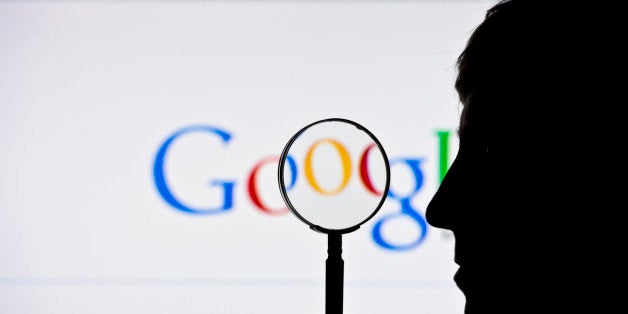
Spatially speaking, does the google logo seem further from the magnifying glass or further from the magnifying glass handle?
the magnifying glass handle

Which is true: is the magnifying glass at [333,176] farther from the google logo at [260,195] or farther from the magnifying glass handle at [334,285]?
the google logo at [260,195]

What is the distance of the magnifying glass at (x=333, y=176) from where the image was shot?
3.03ft

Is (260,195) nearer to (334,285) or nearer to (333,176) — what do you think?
(333,176)

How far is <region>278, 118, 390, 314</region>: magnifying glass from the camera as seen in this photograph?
3.03ft

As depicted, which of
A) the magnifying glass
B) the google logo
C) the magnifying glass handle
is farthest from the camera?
the google logo

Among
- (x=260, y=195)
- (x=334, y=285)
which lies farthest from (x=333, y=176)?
(x=260, y=195)

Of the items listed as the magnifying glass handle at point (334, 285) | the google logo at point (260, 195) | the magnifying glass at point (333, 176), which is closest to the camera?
the magnifying glass handle at point (334, 285)

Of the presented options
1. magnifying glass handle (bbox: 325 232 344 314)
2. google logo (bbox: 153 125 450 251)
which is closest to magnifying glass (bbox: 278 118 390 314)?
magnifying glass handle (bbox: 325 232 344 314)

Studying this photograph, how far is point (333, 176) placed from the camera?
45.8 inches

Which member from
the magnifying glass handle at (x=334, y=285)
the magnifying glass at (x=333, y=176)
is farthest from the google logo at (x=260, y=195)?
the magnifying glass handle at (x=334, y=285)

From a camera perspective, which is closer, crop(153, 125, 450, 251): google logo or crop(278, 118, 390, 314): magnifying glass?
crop(278, 118, 390, 314): magnifying glass

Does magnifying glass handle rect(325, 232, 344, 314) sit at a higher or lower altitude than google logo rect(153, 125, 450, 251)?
lower

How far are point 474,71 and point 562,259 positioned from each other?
38cm

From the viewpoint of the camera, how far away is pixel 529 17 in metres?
0.97
